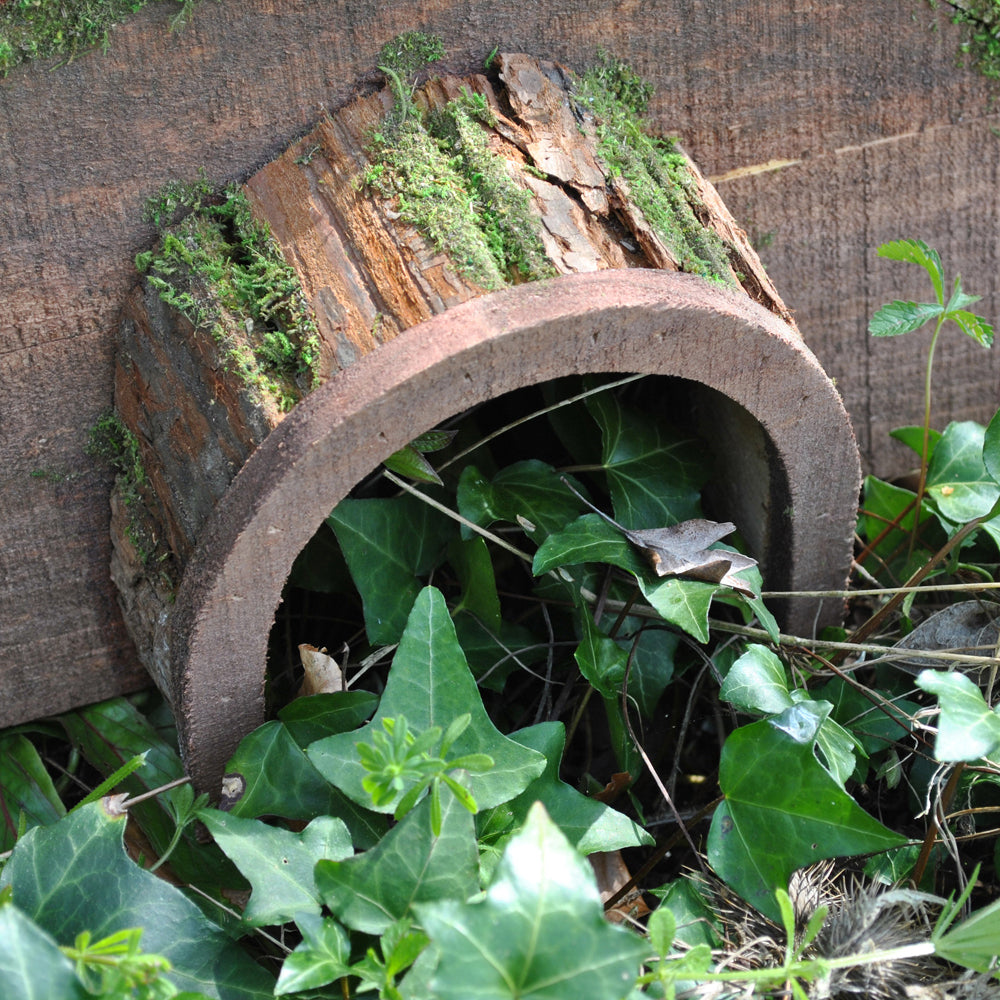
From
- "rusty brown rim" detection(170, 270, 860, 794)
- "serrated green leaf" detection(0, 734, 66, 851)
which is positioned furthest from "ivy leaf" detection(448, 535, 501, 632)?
"serrated green leaf" detection(0, 734, 66, 851)

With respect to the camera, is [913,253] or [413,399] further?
[913,253]

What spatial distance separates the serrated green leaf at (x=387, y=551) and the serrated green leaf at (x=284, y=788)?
0.61 feet

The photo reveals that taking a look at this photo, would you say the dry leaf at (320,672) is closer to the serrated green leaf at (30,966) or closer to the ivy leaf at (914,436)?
the serrated green leaf at (30,966)

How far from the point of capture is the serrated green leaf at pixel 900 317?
4.71 feet

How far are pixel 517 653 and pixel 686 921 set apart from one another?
16.6 inches

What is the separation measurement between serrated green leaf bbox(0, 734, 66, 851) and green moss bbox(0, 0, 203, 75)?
1027mm

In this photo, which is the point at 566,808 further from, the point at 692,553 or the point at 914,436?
the point at 914,436

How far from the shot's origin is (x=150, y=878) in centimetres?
107

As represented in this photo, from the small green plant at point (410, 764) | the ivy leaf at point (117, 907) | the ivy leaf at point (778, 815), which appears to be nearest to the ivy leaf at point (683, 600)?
the ivy leaf at point (778, 815)

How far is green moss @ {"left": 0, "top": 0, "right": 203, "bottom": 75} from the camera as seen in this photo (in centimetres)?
116

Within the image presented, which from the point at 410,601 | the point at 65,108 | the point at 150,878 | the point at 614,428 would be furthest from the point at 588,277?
the point at 150,878

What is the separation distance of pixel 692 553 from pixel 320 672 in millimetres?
509

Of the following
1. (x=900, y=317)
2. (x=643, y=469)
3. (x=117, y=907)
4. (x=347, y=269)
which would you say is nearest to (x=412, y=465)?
(x=347, y=269)

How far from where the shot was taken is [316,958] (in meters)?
0.99
